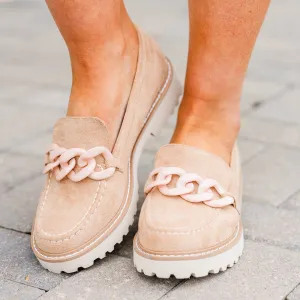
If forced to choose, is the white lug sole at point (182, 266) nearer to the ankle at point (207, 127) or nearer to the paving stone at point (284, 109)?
the ankle at point (207, 127)

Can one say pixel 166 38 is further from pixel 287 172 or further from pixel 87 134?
pixel 87 134

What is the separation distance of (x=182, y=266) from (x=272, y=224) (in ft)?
1.06

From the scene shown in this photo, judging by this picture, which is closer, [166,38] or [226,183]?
[226,183]

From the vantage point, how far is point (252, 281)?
120cm

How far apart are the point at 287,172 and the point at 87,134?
611 millimetres

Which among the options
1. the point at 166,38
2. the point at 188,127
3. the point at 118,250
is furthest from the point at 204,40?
the point at 166,38

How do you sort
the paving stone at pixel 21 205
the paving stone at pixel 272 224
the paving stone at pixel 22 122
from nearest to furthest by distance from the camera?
the paving stone at pixel 272 224
the paving stone at pixel 21 205
the paving stone at pixel 22 122

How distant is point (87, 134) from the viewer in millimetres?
1308

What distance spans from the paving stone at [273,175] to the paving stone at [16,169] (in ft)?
1.76

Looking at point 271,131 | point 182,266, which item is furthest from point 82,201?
point 271,131

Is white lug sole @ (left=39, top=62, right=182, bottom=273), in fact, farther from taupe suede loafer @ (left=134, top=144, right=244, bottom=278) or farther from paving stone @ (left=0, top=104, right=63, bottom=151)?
paving stone @ (left=0, top=104, right=63, bottom=151)

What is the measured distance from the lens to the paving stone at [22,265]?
1243mm

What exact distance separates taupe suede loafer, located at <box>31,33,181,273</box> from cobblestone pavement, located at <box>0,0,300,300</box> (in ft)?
0.14

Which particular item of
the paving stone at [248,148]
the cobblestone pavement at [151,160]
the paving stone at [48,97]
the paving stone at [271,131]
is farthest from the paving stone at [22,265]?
the paving stone at [48,97]
